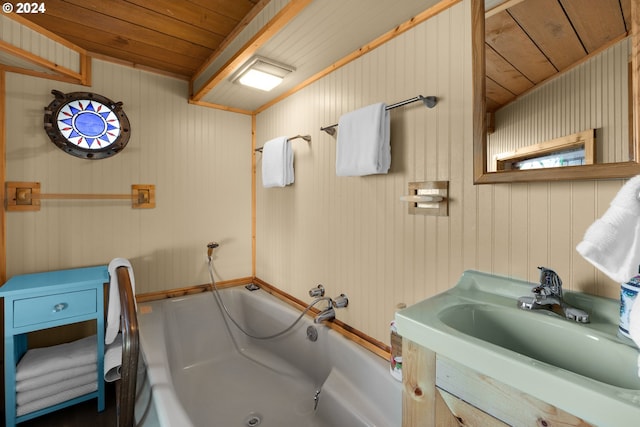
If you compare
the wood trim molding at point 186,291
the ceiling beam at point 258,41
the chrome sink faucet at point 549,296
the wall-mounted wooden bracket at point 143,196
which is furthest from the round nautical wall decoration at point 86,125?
the chrome sink faucet at point 549,296

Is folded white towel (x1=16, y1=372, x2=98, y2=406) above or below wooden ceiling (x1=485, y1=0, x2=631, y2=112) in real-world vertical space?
below

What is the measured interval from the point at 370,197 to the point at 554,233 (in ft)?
2.72

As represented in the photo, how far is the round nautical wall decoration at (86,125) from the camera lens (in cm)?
189

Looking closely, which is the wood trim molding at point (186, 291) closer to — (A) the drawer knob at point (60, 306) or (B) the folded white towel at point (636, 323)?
(A) the drawer knob at point (60, 306)

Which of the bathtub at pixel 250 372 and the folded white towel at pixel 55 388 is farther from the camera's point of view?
the folded white towel at pixel 55 388

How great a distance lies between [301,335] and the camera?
1.93 meters

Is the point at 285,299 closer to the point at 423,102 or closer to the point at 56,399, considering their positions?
the point at 56,399

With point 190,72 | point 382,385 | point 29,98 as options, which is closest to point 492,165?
point 382,385

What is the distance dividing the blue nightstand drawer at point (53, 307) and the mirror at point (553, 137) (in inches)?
84.6

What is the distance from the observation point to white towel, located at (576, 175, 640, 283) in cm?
67

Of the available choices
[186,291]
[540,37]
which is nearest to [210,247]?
[186,291]

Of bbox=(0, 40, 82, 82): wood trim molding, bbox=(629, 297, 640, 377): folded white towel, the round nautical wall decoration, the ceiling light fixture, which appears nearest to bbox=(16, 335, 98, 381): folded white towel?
the round nautical wall decoration

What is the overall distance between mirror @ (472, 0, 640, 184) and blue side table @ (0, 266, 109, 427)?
2.10 metres

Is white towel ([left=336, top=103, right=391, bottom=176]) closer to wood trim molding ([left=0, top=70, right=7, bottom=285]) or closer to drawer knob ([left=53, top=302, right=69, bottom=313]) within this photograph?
drawer knob ([left=53, top=302, right=69, bottom=313])
